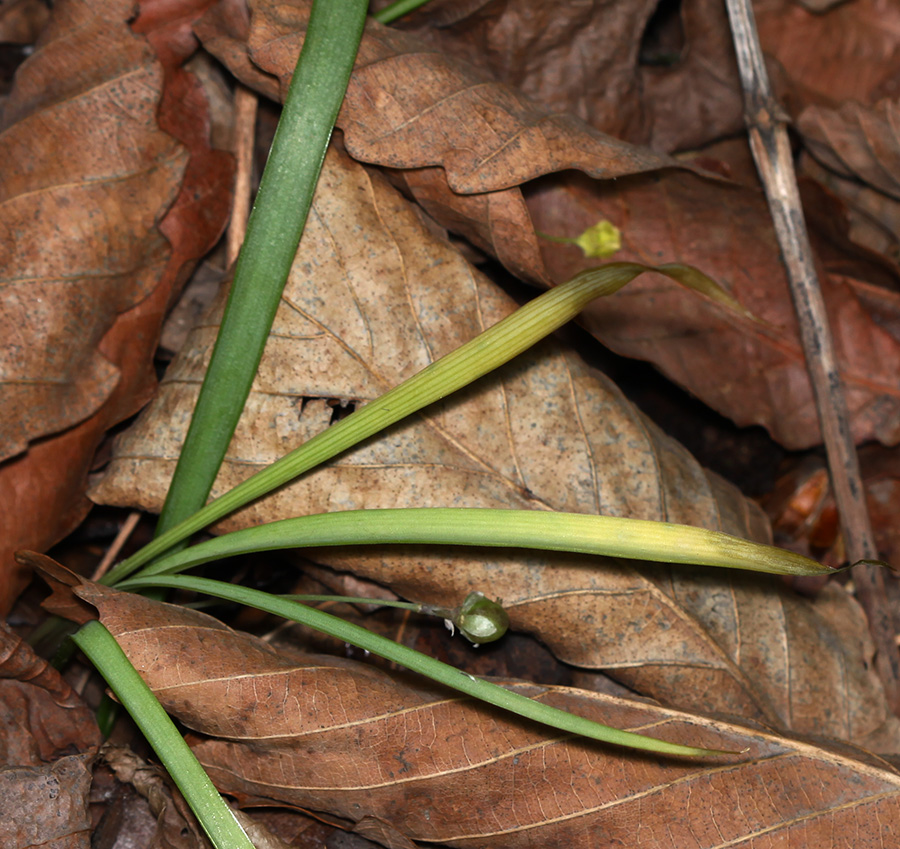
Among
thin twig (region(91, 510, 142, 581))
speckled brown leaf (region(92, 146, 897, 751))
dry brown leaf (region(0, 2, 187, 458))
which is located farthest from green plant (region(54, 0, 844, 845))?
dry brown leaf (region(0, 2, 187, 458))

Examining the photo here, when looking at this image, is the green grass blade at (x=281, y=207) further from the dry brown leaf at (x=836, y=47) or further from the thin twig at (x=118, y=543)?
the dry brown leaf at (x=836, y=47)

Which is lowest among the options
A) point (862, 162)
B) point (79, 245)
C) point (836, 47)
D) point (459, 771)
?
point (459, 771)

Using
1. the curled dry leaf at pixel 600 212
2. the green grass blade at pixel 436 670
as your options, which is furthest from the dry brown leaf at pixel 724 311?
the green grass blade at pixel 436 670

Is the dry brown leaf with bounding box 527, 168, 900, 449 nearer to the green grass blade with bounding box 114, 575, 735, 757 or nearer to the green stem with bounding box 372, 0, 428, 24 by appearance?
the green stem with bounding box 372, 0, 428, 24

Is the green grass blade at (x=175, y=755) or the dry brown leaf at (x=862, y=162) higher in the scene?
the dry brown leaf at (x=862, y=162)

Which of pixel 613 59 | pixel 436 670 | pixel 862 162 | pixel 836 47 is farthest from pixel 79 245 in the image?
pixel 836 47

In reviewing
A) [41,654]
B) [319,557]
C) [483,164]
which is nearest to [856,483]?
[483,164]

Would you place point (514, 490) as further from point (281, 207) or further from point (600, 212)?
point (600, 212)
